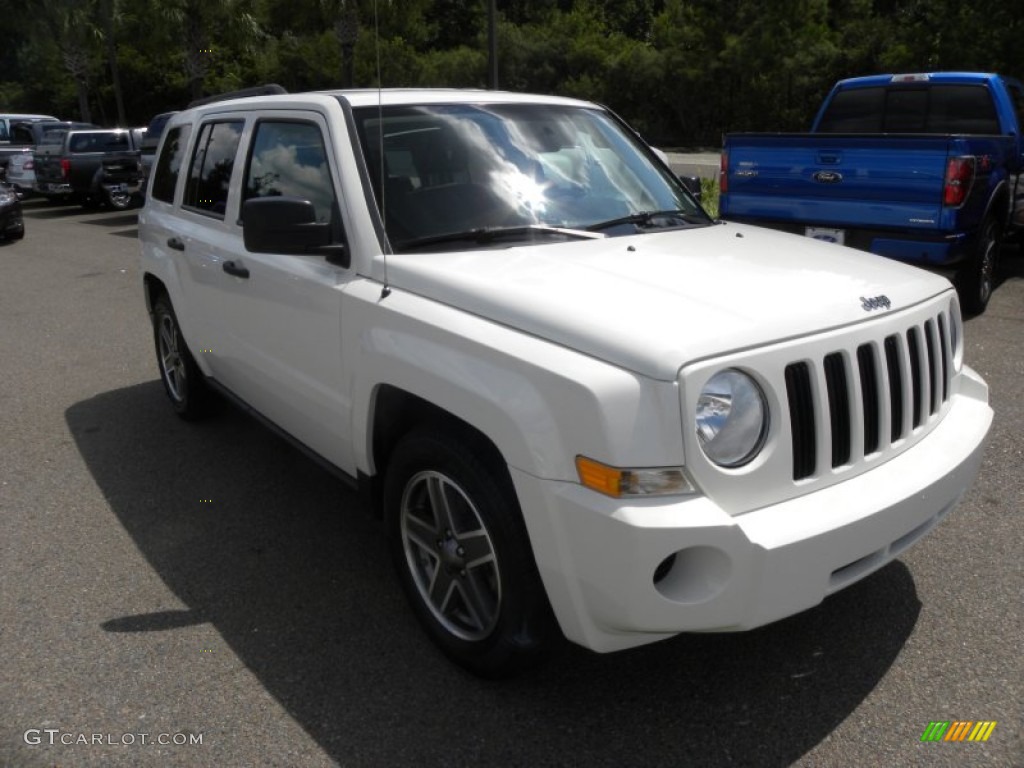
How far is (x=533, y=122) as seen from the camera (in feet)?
13.0

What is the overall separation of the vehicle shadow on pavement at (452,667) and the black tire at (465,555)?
163 mm

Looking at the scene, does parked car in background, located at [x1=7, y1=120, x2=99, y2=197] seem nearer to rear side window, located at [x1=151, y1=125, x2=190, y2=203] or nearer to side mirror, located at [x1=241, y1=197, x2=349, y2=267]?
rear side window, located at [x1=151, y1=125, x2=190, y2=203]

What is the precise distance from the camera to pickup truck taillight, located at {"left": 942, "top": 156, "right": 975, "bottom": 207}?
698cm

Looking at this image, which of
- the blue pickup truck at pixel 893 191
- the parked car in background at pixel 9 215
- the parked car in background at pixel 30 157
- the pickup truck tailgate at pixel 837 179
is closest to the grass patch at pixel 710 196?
the blue pickup truck at pixel 893 191

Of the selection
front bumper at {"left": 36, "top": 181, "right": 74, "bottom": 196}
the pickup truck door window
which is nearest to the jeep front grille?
the pickup truck door window

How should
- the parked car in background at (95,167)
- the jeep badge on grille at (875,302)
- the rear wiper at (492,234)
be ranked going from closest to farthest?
the jeep badge on grille at (875,302) < the rear wiper at (492,234) < the parked car in background at (95,167)

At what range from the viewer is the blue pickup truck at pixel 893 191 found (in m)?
7.08

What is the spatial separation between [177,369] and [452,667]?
336cm

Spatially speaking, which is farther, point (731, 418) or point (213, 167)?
point (213, 167)

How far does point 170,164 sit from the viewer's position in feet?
17.9

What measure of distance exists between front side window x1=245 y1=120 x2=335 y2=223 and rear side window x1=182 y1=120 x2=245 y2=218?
0.93 feet

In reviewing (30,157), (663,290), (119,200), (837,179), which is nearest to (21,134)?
(30,157)

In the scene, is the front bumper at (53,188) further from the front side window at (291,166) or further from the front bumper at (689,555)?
the front bumper at (689,555)

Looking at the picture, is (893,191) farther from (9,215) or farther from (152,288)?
(9,215)
